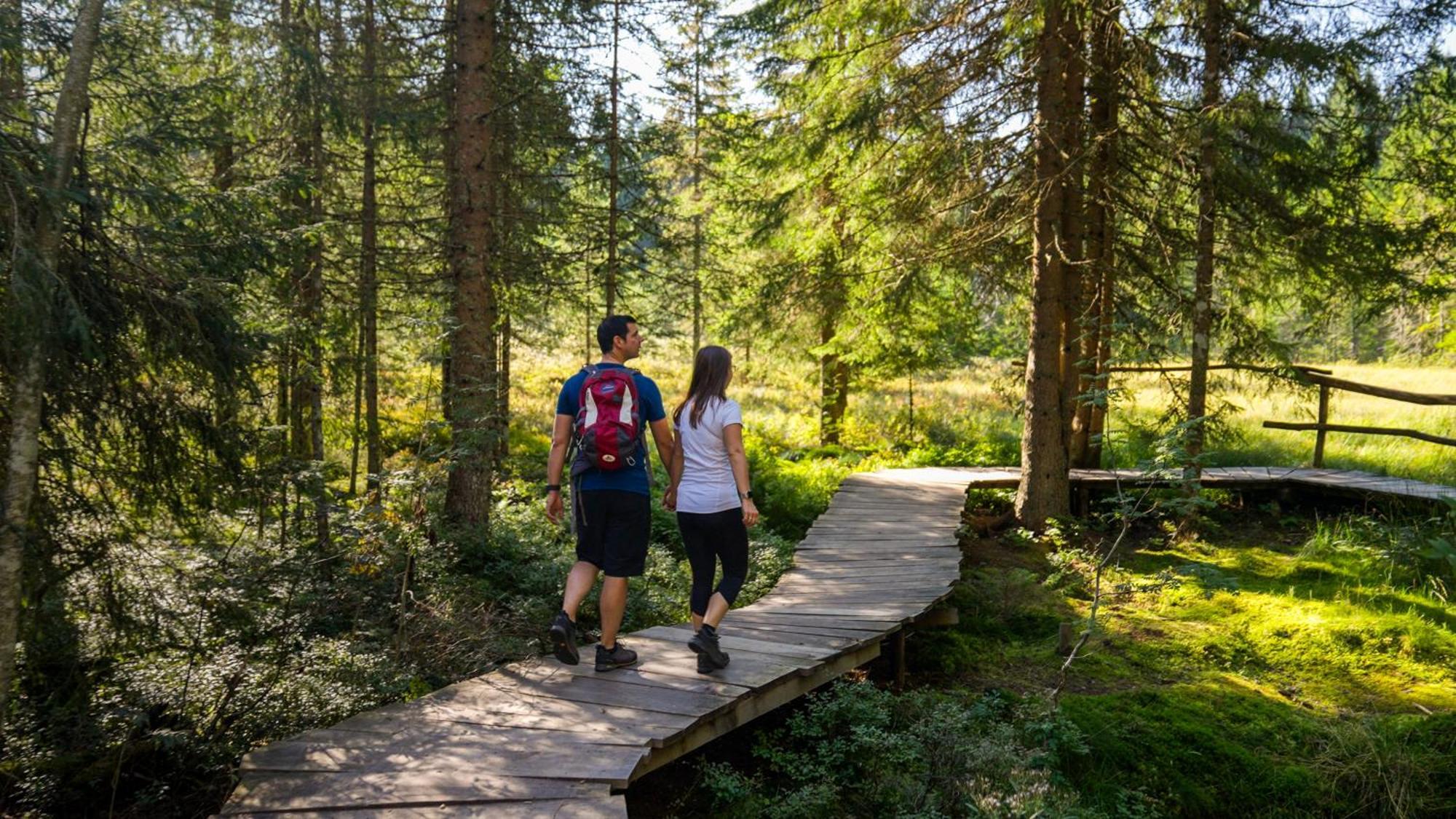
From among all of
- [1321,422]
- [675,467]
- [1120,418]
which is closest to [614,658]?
[675,467]

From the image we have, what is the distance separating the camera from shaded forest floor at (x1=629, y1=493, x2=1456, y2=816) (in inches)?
207

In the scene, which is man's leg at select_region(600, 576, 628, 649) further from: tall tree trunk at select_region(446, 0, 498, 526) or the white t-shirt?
tall tree trunk at select_region(446, 0, 498, 526)

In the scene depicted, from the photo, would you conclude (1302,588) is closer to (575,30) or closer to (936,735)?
(936,735)

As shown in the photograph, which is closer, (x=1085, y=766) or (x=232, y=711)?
(x=232, y=711)

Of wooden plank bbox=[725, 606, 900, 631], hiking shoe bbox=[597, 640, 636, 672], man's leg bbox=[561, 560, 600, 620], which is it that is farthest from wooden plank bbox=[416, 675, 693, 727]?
wooden plank bbox=[725, 606, 900, 631]

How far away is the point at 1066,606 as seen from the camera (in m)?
8.95

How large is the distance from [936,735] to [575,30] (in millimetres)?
10531

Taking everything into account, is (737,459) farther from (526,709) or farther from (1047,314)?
(1047,314)

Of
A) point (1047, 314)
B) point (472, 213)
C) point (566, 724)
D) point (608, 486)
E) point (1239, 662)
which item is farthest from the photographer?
point (1047, 314)

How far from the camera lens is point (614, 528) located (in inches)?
205

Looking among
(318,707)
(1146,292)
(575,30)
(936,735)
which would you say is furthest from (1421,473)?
(318,707)

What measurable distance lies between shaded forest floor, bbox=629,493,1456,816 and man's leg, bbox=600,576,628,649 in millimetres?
1028

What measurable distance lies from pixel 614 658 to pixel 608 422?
1626mm

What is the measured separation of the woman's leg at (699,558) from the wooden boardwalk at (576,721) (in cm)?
42
